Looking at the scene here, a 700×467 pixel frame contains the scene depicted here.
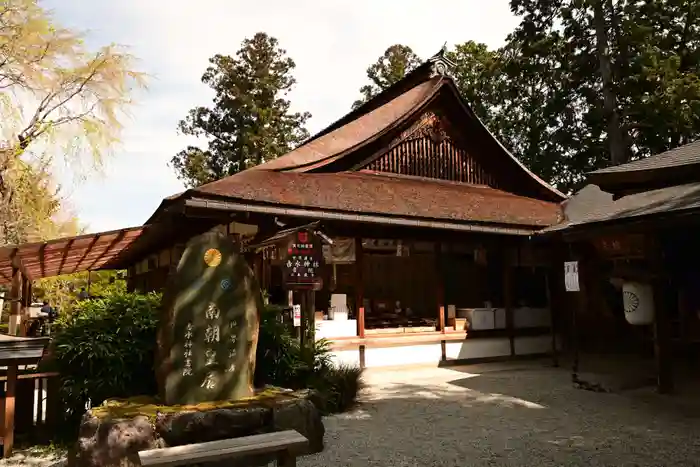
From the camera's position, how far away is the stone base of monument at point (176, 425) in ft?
14.9

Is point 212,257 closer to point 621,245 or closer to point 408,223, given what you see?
point 408,223

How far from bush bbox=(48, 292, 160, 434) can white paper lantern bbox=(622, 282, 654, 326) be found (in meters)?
7.32

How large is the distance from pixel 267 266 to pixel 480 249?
517 centimetres

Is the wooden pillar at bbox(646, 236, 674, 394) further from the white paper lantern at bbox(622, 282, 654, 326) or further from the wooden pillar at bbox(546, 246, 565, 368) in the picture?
the wooden pillar at bbox(546, 246, 565, 368)

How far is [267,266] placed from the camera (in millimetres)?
10812

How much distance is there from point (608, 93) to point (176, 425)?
21.9m

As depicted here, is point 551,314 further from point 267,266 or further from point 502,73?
point 502,73

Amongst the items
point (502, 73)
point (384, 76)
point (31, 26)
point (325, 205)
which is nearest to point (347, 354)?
point (325, 205)

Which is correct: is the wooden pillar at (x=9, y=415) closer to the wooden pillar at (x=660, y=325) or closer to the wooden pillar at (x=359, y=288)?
the wooden pillar at (x=359, y=288)

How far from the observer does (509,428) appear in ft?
20.9

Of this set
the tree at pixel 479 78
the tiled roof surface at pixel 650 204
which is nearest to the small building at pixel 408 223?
the tiled roof surface at pixel 650 204

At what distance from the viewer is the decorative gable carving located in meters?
13.2

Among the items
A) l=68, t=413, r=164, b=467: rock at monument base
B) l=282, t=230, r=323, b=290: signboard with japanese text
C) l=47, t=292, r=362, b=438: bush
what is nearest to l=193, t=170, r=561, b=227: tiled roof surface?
l=282, t=230, r=323, b=290: signboard with japanese text

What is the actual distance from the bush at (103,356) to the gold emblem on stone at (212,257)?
57.7 inches
